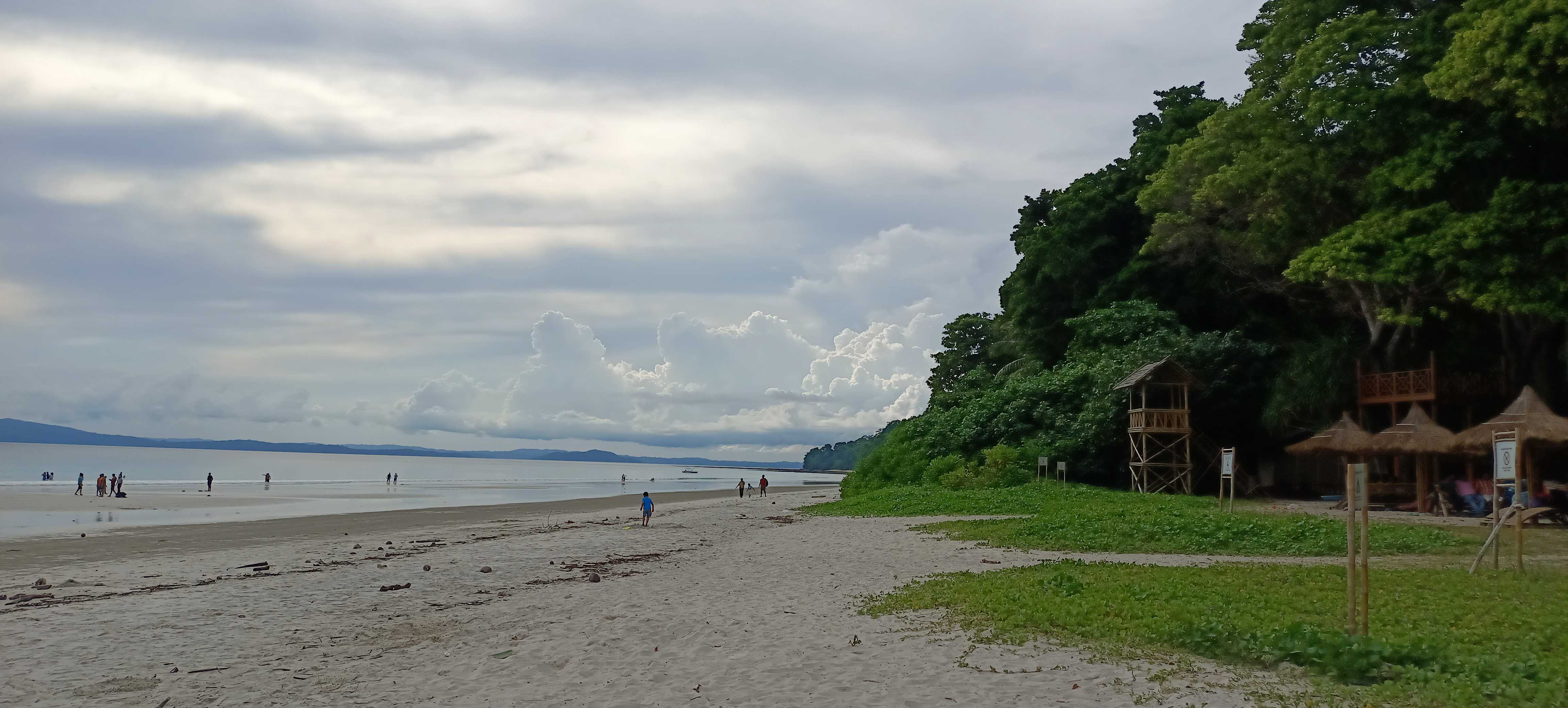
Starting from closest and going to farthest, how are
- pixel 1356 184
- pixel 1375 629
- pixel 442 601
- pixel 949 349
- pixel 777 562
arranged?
pixel 1375 629, pixel 442 601, pixel 777 562, pixel 1356 184, pixel 949 349

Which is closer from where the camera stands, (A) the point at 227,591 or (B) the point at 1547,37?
(A) the point at 227,591

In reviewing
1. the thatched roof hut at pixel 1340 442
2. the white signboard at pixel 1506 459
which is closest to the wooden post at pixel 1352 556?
the white signboard at pixel 1506 459

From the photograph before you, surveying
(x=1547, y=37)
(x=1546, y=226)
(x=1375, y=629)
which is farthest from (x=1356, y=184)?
(x=1375, y=629)

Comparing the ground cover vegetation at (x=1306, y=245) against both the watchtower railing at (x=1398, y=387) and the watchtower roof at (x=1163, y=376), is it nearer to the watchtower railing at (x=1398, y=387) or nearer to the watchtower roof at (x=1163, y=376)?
the watchtower railing at (x=1398, y=387)

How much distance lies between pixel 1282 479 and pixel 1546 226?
533 inches

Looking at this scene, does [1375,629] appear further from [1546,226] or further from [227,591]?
[1546,226]

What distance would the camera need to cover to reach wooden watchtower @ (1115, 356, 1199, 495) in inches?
1305

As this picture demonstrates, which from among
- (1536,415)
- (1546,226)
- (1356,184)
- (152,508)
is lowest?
(152,508)

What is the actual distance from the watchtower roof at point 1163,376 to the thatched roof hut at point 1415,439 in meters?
6.87

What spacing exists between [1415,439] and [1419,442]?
15cm

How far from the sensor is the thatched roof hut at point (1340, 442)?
27109mm

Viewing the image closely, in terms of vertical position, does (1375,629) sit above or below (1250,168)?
below

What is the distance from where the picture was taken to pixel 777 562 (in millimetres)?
17156

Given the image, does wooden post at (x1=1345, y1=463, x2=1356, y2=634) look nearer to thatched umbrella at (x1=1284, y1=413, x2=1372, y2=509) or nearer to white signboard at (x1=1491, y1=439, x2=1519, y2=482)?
white signboard at (x1=1491, y1=439, x2=1519, y2=482)
